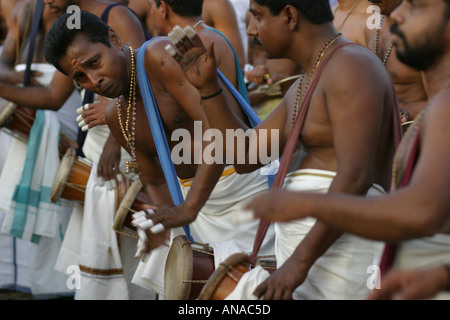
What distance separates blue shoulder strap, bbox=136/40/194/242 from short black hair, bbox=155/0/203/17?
790mm

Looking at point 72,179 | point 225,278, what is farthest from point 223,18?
point 225,278

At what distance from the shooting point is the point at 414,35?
203 centimetres

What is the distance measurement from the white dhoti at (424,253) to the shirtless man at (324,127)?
1.31 feet

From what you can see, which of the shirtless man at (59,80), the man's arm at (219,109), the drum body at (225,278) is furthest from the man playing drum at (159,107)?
the drum body at (225,278)

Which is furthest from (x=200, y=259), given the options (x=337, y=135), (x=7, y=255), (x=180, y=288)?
(x=7, y=255)

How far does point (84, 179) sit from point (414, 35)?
3.59 meters

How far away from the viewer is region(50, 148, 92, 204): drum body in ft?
17.0

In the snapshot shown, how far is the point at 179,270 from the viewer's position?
3.20 m

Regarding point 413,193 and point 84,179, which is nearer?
point 413,193

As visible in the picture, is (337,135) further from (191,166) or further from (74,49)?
(74,49)

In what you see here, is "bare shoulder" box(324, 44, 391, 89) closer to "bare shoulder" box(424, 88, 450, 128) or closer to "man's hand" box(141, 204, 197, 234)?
"bare shoulder" box(424, 88, 450, 128)

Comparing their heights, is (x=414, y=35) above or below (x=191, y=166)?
above

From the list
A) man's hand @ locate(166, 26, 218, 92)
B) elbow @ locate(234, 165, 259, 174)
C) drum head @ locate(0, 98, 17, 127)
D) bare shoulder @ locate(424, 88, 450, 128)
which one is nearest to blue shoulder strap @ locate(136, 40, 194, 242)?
elbow @ locate(234, 165, 259, 174)

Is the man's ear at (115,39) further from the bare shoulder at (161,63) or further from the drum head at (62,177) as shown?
the drum head at (62,177)
